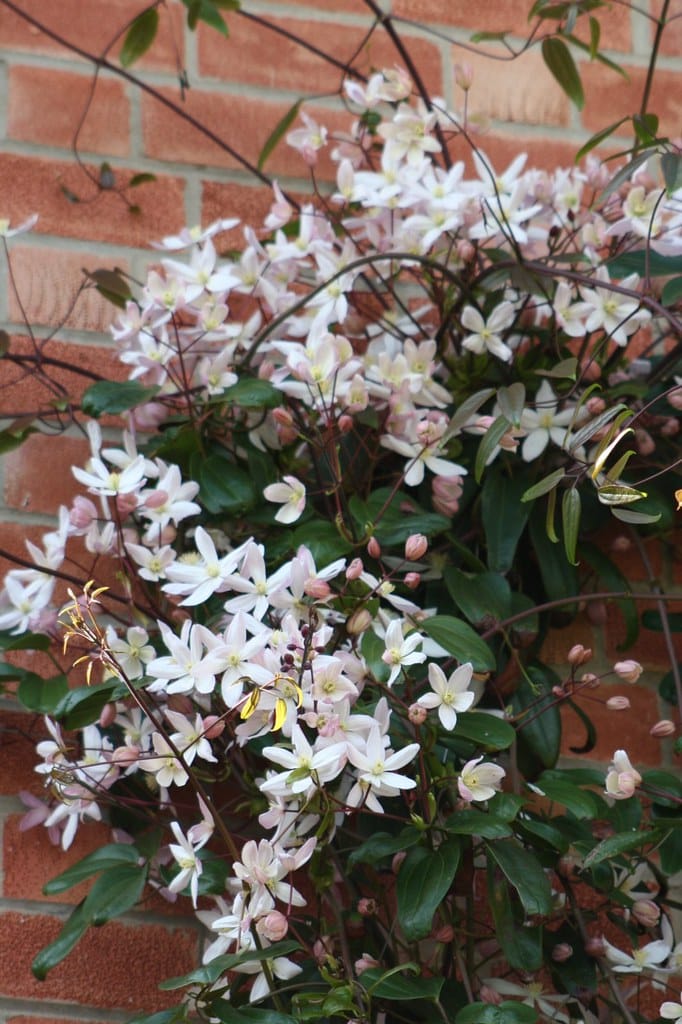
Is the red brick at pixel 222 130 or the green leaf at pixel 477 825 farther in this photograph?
the red brick at pixel 222 130

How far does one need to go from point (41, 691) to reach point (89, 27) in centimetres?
82

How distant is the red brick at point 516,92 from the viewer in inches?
69.3

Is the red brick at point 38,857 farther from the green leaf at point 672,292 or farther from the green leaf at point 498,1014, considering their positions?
the green leaf at point 672,292

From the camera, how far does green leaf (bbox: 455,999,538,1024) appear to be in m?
1.08

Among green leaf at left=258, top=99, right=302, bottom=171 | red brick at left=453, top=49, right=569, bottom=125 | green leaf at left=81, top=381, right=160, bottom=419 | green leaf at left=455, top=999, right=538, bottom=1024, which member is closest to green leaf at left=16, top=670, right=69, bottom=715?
green leaf at left=81, top=381, right=160, bottom=419

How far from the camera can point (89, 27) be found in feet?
5.49

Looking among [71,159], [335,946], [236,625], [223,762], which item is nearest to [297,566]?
[236,625]

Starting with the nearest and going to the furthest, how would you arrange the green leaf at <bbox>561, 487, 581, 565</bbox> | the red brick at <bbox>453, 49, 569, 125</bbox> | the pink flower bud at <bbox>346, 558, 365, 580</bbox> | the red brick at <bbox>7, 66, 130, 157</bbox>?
1. the green leaf at <bbox>561, 487, 581, 565</bbox>
2. the pink flower bud at <bbox>346, 558, 365, 580</bbox>
3. the red brick at <bbox>7, 66, 130, 157</bbox>
4. the red brick at <bbox>453, 49, 569, 125</bbox>

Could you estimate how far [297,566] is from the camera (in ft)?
3.89

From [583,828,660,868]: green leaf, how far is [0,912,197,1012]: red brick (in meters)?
0.43

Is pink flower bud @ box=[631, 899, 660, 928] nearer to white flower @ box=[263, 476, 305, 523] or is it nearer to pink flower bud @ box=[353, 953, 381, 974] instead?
pink flower bud @ box=[353, 953, 381, 974]

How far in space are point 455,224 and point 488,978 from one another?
73 cm

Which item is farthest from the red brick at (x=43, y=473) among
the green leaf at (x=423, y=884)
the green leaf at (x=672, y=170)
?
the green leaf at (x=672, y=170)

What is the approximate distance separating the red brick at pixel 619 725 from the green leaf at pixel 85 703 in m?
0.50
